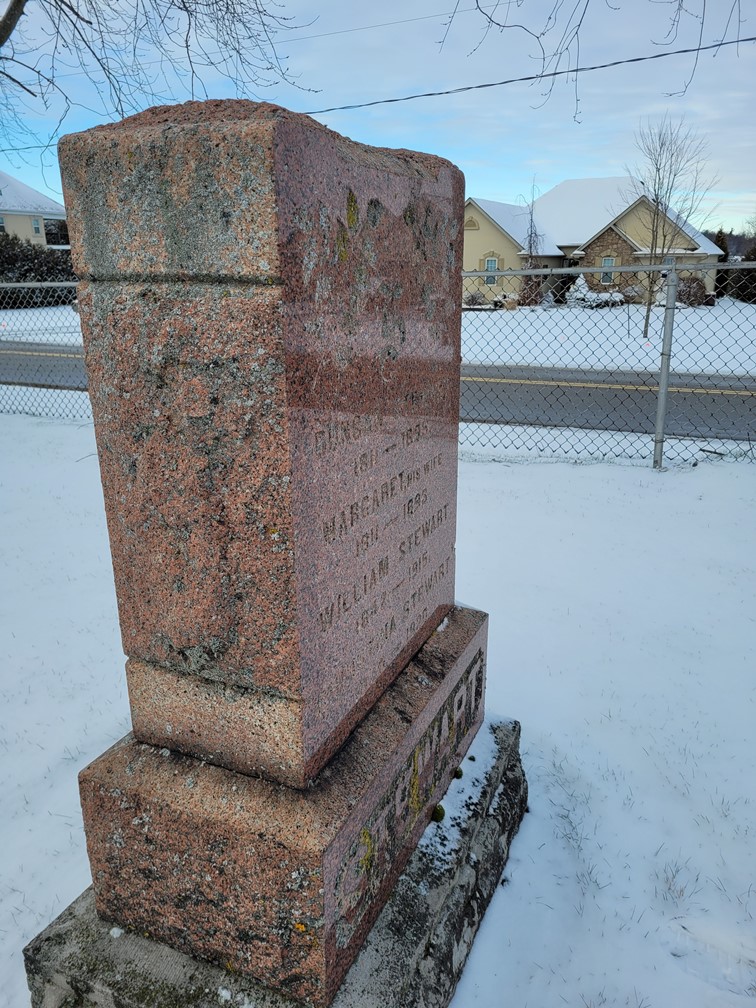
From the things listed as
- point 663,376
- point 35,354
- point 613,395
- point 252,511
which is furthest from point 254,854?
point 35,354

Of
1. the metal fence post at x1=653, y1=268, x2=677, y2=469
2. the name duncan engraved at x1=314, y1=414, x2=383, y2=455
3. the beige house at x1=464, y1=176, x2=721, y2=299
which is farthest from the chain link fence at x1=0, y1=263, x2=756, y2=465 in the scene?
the beige house at x1=464, y1=176, x2=721, y2=299

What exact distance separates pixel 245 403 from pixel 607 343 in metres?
18.4

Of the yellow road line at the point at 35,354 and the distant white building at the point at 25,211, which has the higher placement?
the distant white building at the point at 25,211

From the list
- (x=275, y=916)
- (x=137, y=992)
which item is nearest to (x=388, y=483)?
(x=275, y=916)

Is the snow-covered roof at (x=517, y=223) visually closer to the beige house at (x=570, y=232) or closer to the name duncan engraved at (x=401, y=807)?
the beige house at (x=570, y=232)

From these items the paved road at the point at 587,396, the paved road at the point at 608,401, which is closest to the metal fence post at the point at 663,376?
the paved road at the point at 608,401

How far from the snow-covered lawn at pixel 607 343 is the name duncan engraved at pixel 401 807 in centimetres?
1002

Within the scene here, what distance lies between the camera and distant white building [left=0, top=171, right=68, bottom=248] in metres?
38.1

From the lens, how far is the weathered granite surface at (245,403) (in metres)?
1.44

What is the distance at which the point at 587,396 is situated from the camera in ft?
37.9

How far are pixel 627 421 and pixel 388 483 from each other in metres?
8.32

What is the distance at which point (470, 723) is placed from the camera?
2.79 m

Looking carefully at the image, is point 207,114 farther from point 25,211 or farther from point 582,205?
point 25,211

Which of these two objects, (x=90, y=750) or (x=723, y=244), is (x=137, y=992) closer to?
(x=90, y=750)
